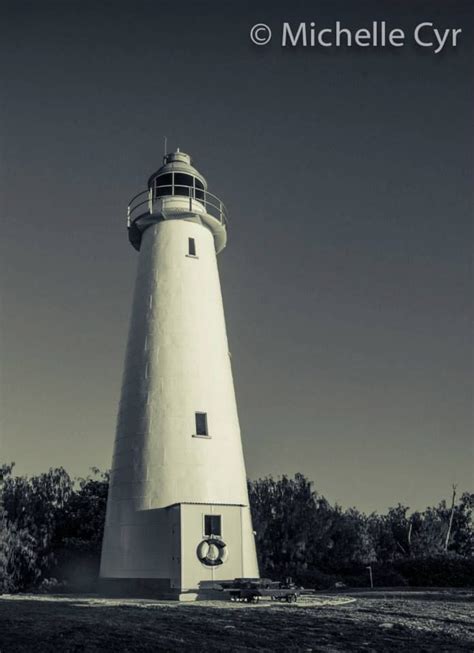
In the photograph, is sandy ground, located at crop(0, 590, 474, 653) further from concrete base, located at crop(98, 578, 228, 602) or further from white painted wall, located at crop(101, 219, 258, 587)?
white painted wall, located at crop(101, 219, 258, 587)

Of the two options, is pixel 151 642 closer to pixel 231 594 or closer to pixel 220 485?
pixel 231 594

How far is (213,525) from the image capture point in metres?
22.7

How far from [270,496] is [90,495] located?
1501 cm

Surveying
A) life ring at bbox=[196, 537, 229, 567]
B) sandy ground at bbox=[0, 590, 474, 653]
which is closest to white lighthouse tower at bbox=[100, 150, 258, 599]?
life ring at bbox=[196, 537, 229, 567]

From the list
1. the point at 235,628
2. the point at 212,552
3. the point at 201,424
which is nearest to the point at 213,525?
the point at 212,552

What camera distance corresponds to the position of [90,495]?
43.1 metres

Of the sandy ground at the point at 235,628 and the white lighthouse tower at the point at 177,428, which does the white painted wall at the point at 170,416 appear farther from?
the sandy ground at the point at 235,628

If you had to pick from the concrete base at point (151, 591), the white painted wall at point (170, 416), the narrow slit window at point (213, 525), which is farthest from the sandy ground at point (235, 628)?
the white painted wall at point (170, 416)

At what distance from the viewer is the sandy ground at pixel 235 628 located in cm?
1161

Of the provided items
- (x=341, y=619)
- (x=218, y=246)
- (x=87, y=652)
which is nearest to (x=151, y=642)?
(x=87, y=652)

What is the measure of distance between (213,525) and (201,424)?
3.62 meters

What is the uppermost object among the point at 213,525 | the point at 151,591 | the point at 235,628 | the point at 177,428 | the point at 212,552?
the point at 177,428

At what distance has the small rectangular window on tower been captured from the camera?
24.5m

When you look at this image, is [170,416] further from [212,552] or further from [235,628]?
[235,628]
